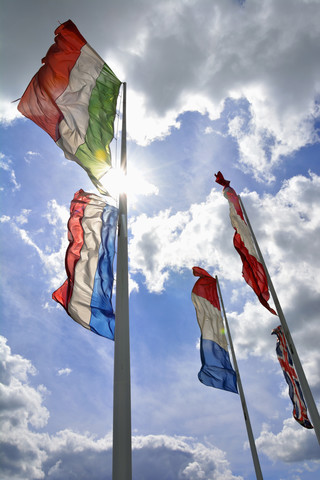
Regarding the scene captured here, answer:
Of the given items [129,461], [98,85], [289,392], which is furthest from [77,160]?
[289,392]

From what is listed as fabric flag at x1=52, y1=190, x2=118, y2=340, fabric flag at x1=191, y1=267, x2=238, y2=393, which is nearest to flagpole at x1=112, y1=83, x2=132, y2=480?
fabric flag at x1=52, y1=190, x2=118, y2=340

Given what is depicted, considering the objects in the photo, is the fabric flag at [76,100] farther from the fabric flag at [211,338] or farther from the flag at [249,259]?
the fabric flag at [211,338]

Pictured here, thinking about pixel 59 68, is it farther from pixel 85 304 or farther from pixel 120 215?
pixel 85 304

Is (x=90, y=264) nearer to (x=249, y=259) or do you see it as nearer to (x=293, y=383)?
(x=249, y=259)

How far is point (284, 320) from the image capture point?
11031 mm

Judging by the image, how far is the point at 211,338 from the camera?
1597 centimetres

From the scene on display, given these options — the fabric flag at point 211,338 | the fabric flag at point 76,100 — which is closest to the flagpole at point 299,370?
the fabric flag at point 211,338

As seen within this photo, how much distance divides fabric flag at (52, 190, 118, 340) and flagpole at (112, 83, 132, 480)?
111 cm

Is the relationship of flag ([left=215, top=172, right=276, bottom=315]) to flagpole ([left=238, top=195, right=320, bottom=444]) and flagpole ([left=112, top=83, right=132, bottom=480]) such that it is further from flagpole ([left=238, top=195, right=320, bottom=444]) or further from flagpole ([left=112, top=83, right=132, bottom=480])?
flagpole ([left=112, top=83, right=132, bottom=480])

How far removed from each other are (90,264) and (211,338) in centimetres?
1019

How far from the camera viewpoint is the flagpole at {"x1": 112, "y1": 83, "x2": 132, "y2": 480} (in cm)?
442

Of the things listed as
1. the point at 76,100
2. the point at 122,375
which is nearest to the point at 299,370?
the point at 122,375

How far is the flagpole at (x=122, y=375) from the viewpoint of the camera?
4422 mm

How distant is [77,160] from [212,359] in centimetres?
1170
